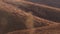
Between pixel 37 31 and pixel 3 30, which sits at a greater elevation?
pixel 37 31

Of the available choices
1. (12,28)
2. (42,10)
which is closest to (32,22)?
(12,28)

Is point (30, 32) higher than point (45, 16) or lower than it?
higher

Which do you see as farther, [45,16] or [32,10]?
[32,10]

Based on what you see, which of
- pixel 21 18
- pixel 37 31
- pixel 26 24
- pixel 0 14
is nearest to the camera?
pixel 37 31

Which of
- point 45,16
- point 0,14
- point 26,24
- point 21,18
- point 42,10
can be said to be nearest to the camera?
point 26,24

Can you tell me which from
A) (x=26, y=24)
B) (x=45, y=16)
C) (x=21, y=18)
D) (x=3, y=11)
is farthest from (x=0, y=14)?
(x=45, y=16)

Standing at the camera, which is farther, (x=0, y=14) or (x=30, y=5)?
(x=30, y=5)

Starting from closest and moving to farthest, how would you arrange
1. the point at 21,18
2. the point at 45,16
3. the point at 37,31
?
the point at 37,31 → the point at 21,18 → the point at 45,16

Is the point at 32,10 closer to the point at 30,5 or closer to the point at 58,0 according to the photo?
the point at 30,5

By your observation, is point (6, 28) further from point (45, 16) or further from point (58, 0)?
point (58, 0)
